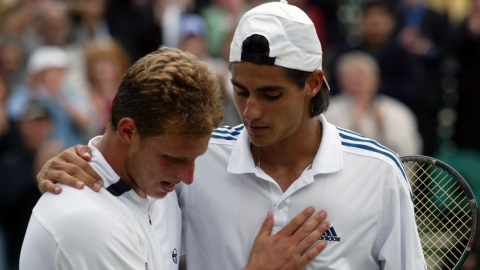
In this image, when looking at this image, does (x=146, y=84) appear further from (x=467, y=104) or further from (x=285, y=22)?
(x=467, y=104)

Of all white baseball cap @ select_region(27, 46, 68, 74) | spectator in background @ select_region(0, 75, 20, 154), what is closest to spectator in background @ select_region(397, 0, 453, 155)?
white baseball cap @ select_region(27, 46, 68, 74)

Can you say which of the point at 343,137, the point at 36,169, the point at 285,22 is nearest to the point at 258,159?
the point at 343,137

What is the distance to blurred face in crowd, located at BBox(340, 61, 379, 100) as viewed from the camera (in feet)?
22.5

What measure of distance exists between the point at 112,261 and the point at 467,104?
6.04m

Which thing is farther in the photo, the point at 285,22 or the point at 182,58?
the point at 285,22

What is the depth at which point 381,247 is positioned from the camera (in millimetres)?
3195

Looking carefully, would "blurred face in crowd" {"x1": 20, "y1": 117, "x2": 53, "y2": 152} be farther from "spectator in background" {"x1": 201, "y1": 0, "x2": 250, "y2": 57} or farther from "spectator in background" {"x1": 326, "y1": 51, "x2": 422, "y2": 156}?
"spectator in background" {"x1": 326, "y1": 51, "x2": 422, "y2": 156}

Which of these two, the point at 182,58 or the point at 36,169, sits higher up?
the point at 182,58

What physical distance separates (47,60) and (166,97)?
4.68m

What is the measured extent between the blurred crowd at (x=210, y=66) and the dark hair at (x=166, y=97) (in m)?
3.53

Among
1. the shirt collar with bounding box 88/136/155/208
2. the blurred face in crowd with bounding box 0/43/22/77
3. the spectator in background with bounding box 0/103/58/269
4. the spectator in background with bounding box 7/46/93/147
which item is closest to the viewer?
the shirt collar with bounding box 88/136/155/208

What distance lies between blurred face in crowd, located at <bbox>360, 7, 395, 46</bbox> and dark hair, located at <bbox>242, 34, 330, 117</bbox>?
14.4 ft

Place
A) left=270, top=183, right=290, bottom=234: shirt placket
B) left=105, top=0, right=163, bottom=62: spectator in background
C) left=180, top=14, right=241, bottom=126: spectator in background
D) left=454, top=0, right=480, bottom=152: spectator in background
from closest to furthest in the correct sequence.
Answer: left=270, top=183, right=290, bottom=234: shirt placket < left=180, top=14, right=241, bottom=126: spectator in background < left=454, top=0, right=480, bottom=152: spectator in background < left=105, top=0, right=163, bottom=62: spectator in background

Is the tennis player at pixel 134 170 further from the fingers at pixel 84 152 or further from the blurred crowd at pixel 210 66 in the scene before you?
the blurred crowd at pixel 210 66
